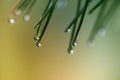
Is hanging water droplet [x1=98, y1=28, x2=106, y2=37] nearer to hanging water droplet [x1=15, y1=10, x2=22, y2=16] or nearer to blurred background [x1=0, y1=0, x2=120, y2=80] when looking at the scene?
blurred background [x1=0, y1=0, x2=120, y2=80]

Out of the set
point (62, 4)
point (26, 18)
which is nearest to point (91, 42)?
point (62, 4)

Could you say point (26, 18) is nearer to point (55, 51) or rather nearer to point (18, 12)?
point (18, 12)

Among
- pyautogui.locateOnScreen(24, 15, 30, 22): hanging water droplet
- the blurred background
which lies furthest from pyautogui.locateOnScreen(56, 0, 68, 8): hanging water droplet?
pyautogui.locateOnScreen(24, 15, 30, 22): hanging water droplet

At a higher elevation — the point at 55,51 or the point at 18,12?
the point at 18,12

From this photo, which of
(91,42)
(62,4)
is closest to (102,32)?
(91,42)

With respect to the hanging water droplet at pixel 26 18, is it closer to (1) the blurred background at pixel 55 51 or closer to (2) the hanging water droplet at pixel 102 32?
(1) the blurred background at pixel 55 51

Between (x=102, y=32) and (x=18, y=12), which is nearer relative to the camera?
(x=102, y=32)

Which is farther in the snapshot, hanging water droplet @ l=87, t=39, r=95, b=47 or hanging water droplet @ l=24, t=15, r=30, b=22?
hanging water droplet @ l=24, t=15, r=30, b=22

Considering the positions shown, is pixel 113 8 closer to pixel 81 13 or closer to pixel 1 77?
pixel 81 13

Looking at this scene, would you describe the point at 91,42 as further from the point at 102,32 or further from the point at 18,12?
the point at 18,12

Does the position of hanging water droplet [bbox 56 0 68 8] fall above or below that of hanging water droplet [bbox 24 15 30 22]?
above
